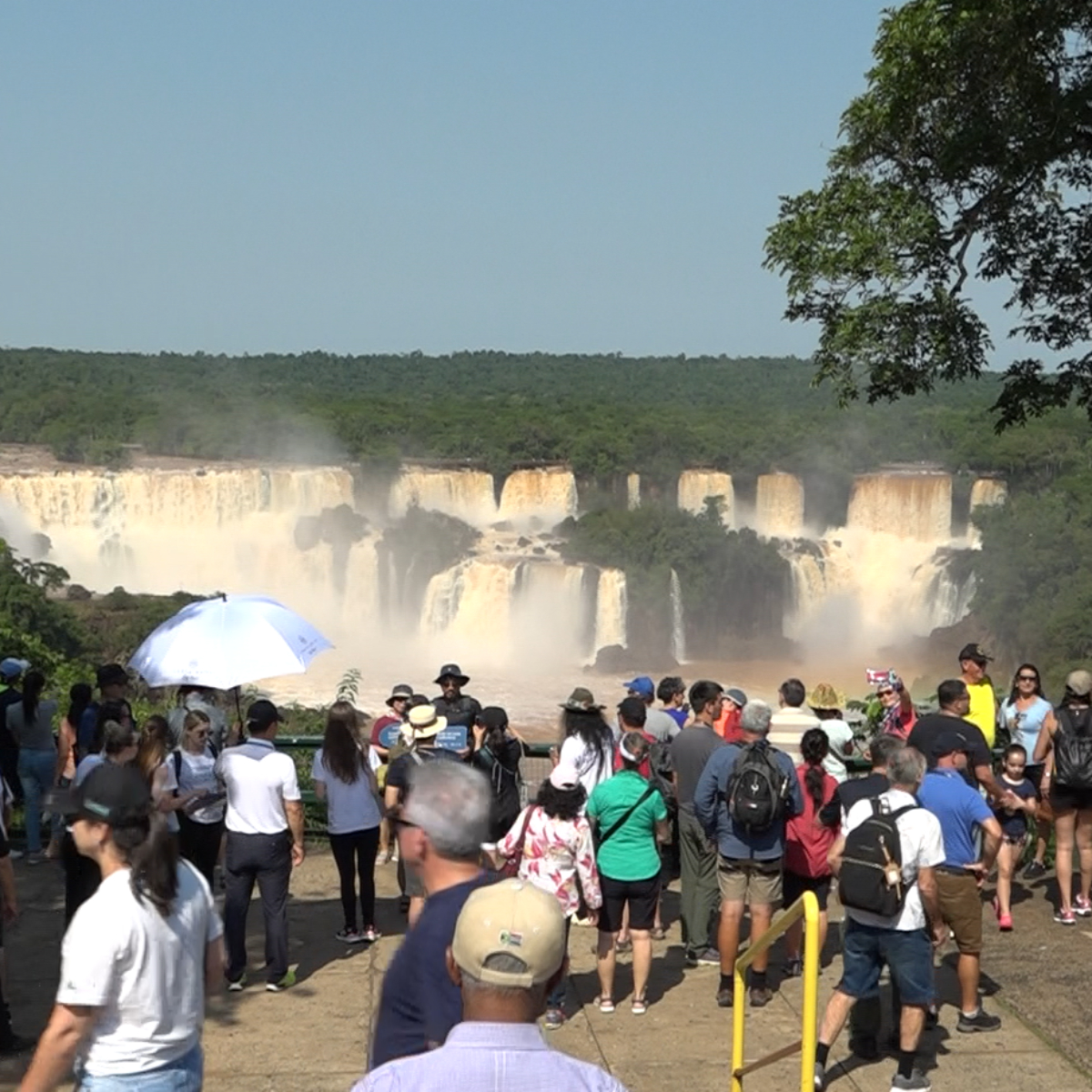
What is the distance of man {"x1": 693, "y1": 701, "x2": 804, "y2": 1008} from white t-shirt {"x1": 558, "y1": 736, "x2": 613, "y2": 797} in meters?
0.55

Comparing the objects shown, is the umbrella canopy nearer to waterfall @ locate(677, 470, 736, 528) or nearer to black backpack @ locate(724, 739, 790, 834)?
black backpack @ locate(724, 739, 790, 834)

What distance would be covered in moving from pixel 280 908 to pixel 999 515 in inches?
1920

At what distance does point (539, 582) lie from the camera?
167 ft

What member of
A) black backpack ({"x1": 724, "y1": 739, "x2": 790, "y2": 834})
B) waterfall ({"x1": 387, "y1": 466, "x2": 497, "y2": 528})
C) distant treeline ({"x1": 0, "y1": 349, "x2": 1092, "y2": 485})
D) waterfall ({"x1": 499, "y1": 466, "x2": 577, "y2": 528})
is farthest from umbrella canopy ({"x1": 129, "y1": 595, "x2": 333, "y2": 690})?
waterfall ({"x1": 499, "y1": 466, "x2": 577, "y2": 528})

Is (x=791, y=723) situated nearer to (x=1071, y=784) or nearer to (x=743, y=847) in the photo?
(x=743, y=847)

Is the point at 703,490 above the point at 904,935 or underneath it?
above

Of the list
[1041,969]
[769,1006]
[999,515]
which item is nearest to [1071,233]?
[1041,969]

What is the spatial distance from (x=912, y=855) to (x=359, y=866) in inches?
119

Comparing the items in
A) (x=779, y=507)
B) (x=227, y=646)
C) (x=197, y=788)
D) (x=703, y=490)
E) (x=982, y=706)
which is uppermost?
(x=703, y=490)

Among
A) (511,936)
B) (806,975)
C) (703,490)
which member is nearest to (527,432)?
(703,490)

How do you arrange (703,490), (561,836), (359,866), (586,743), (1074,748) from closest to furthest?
(561,836) → (586,743) → (359,866) → (1074,748) → (703,490)

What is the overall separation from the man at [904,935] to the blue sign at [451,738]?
7.70 ft

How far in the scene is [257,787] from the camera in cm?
747

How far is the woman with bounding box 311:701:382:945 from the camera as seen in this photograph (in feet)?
26.3
